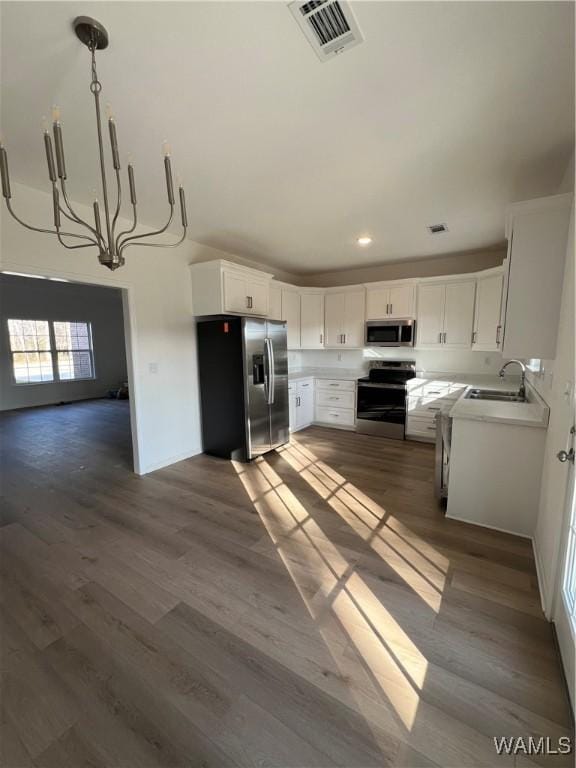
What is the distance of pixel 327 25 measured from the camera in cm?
126

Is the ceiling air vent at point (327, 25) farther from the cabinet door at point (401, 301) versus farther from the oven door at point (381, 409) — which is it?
the oven door at point (381, 409)

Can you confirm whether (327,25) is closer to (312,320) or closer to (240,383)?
(240,383)

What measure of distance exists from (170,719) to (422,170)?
134 inches

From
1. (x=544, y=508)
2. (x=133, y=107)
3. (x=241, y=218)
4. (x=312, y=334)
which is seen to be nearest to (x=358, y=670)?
(x=544, y=508)

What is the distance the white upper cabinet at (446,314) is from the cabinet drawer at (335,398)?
132 centimetres

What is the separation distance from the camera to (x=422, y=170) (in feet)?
7.64

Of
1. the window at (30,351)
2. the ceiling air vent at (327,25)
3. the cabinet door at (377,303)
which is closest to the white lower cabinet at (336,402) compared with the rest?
the cabinet door at (377,303)

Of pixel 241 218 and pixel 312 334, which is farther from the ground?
pixel 241 218

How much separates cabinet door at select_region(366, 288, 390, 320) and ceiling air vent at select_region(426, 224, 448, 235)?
49.6 inches

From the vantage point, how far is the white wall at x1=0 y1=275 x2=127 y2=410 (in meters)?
7.10

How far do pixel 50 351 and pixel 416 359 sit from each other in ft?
27.6

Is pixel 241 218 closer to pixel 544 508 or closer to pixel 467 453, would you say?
pixel 467 453

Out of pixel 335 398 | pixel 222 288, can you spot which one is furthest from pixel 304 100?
pixel 335 398

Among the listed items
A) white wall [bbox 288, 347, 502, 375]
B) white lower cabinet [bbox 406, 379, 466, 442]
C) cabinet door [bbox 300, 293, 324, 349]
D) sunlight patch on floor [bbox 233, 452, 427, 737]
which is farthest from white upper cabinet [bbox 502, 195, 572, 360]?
cabinet door [bbox 300, 293, 324, 349]
